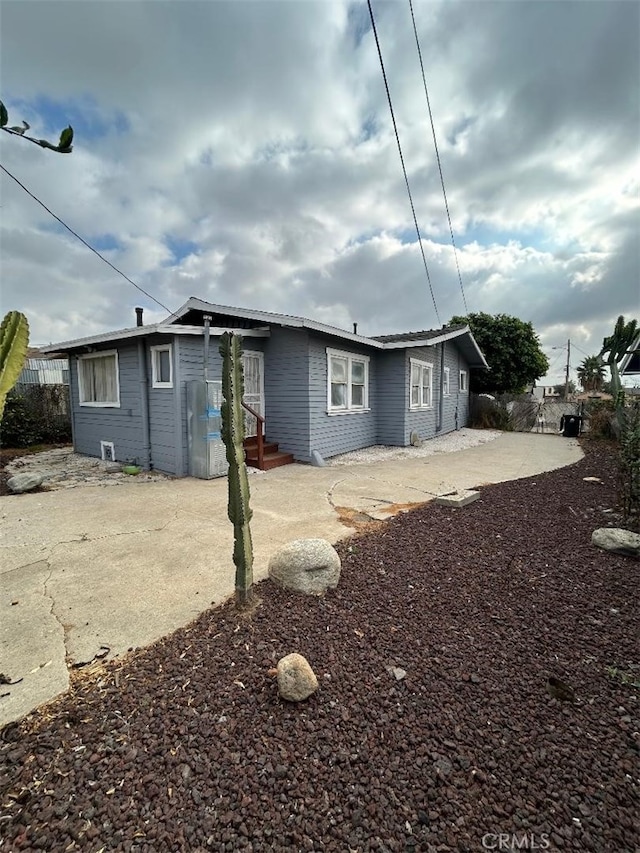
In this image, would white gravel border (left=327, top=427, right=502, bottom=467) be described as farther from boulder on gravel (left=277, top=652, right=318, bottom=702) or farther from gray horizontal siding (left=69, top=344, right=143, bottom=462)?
boulder on gravel (left=277, top=652, right=318, bottom=702)

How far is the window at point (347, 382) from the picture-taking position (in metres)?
8.96

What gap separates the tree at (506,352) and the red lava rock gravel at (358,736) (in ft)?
55.9

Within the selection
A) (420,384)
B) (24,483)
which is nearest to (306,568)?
(24,483)

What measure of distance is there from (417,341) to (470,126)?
4581mm

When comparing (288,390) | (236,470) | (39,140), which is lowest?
(236,470)

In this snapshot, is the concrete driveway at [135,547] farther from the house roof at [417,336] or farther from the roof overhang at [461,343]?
the house roof at [417,336]

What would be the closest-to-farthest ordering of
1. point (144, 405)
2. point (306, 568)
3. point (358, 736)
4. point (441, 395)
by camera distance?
1. point (358, 736)
2. point (306, 568)
3. point (144, 405)
4. point (441, 395)

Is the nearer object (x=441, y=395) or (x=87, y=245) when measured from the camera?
(x=87, y=245)

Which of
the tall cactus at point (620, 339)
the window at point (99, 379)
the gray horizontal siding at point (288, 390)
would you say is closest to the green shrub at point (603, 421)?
the tall cactus at point (620, 339)

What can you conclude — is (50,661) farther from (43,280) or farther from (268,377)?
(43,280)

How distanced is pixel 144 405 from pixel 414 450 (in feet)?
22.0

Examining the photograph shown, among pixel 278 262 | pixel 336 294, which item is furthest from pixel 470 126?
pixel 336 294

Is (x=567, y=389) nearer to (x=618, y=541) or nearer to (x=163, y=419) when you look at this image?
(x=618, y=541)

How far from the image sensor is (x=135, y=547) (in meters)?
3.92
